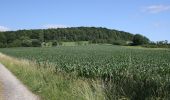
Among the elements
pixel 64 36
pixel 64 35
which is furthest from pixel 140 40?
pixel 64 35

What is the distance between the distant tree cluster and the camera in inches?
5689

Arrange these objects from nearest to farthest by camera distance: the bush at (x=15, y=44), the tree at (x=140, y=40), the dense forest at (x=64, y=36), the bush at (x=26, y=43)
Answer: the tree at (x=140, y=40)
the bush at (x=26, y=43)
the bush at (x=15, y=44)
the dense forest at (x=64, y=36)

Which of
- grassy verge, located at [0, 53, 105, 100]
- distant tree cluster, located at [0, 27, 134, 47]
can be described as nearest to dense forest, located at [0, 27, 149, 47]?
distant tree cluster, located at [0, 27, 134, 47]

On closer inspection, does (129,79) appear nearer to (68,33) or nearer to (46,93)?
(46,93)

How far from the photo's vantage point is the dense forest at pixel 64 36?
144500 mm

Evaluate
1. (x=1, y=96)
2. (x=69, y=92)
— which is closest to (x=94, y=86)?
(x=69, y=92)

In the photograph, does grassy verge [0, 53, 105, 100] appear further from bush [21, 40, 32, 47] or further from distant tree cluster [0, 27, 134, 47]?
distant tree cluster [0, 27, 134, 47]

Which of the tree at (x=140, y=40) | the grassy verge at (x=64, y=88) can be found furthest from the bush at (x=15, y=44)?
the grassy verge at (x=64, y=88)

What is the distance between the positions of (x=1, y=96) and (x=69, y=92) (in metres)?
2.94

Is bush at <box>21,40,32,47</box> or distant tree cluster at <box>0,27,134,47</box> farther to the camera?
distant tree cluster at <box>0,27,134,47</box>

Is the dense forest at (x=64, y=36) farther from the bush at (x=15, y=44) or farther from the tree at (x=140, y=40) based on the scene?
the tree at (x=140, y=40)

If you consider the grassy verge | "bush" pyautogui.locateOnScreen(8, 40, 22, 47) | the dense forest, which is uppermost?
the dense forest

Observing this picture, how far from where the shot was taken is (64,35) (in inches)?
6088

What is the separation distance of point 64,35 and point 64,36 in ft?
2.78
